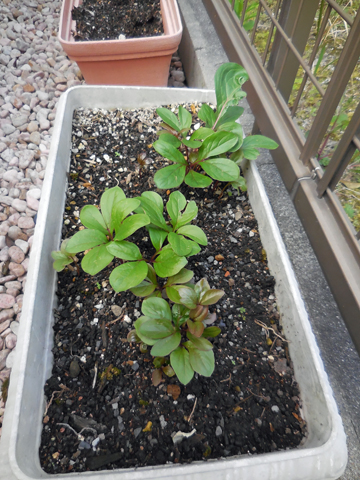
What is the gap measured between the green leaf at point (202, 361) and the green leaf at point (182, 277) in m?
0.16

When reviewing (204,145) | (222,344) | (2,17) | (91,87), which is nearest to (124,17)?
(91,87)

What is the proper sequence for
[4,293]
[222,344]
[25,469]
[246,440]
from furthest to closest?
[4,293] → [222,344] → [246,440] → [25,469]

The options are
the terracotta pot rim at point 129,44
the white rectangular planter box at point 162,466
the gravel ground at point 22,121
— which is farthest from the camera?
the terracotta pot rim at point 129,44

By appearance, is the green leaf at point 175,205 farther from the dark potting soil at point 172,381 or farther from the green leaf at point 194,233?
the dark potting soil at point 172,381

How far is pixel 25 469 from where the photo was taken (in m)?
0.60

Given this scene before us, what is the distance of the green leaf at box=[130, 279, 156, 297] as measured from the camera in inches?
30.8

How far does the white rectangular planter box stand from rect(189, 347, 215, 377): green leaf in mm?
152

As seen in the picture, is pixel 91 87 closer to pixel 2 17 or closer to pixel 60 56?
pixel 60 56

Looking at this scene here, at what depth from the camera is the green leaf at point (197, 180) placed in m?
0.94

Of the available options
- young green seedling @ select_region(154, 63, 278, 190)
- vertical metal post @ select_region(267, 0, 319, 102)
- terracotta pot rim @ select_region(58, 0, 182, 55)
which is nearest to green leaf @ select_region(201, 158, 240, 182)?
young green seedling @ select_region(154, 63, 278, 190)

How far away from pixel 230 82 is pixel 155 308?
0.71 m

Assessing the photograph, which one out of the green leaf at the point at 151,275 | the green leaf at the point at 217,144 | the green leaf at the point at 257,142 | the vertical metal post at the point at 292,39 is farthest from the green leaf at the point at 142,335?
the vertical metal post at the point at 292,39

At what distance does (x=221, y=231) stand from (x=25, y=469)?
28.5 inches

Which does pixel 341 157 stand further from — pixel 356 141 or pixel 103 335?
pixel 103 335
